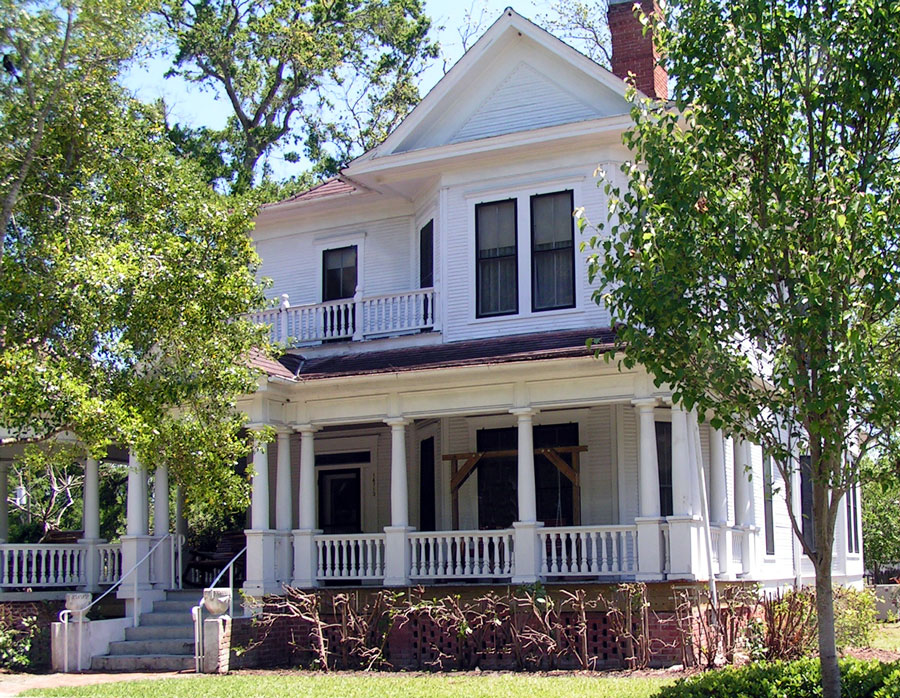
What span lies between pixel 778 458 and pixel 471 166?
33.5ft

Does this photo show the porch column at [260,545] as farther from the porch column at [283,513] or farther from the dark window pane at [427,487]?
the dark window pane at [427,487]

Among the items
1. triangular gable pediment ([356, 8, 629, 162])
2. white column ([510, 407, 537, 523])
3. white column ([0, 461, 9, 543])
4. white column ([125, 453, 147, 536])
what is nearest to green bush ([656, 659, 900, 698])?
white column ([510, 407, 537, 523])

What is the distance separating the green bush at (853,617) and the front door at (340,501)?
8.53m

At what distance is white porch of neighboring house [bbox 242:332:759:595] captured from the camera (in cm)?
1697

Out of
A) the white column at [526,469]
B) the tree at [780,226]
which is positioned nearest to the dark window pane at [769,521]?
the white column at [526,469]

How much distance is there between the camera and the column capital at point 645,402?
16750 millimetres

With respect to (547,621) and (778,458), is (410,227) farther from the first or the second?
(778,458)

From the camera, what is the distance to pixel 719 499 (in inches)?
749

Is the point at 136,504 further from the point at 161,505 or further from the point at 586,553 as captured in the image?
the point at 586,553

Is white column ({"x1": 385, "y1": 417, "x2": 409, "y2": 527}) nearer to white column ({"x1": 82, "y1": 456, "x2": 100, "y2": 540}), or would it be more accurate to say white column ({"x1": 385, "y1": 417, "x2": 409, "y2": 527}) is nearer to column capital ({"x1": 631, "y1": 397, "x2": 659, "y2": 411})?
column capital ({"x1": 631, "y1": 397, "x2": 659, "y2": 411})

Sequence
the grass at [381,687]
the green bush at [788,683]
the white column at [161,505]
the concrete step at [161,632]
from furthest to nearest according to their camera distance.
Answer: the white column at [161,505] < the concrete step at [161,632] < the grass at [381,687] < the green bush at [788,683]

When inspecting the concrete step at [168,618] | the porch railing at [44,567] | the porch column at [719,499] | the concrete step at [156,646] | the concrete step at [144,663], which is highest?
the porch column at [719,499]

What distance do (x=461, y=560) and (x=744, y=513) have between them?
16.1 ft

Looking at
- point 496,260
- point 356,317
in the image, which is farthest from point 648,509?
point 356,317
